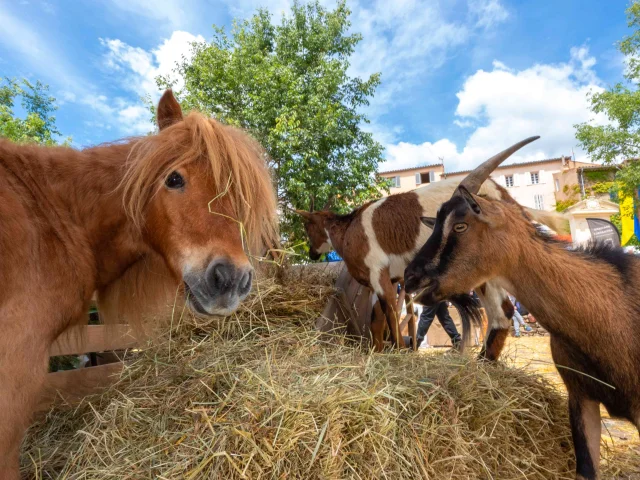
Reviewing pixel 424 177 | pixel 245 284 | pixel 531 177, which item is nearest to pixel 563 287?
pixel 245 284

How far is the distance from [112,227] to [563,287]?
Answer: 260 cm

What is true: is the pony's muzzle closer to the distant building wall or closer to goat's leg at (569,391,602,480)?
goat's leg at (569,391,602,480)

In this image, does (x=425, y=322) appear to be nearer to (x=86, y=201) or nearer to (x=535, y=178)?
(x=86, y=201)

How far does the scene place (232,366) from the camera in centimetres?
236

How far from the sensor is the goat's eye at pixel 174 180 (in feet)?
5.76

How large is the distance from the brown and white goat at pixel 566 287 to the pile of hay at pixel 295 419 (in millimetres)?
368

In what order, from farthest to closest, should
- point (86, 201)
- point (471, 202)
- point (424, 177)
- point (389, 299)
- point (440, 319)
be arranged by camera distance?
point (424, 177)
point (440, 319)
point (389, 299)
point (471, 202)
point (86, 201)

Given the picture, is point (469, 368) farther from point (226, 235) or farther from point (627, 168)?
point (627, 168)

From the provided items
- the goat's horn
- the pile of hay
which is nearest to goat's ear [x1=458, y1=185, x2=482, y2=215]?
the goat's horn

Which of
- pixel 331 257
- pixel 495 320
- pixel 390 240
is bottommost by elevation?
pixel 495 320

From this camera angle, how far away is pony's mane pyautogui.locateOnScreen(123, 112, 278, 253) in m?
1.76

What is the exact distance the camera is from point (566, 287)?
2264mm

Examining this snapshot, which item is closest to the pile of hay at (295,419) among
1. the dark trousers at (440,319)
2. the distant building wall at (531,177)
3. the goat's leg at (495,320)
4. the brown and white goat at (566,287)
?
the brown and white goat at (566,287)

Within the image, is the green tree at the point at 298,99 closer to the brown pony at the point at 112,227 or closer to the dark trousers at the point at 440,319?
the dark trousers at the point at 440,319
